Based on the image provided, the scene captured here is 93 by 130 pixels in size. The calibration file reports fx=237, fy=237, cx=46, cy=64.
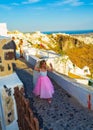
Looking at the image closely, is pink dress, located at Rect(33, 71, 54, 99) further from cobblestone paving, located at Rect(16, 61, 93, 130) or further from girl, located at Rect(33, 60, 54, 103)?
cobblestone paving, located at Rect(16, 61, 93, 130)

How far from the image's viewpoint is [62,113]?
6957 millimetres

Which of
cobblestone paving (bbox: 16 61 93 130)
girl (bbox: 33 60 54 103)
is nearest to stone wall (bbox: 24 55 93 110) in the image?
cobblestone paving (bbox: 16 61 93 130)

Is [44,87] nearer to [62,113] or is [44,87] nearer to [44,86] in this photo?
[44,86]

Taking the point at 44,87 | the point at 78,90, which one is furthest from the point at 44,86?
the point at 78,90

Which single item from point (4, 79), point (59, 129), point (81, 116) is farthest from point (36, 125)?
point (81, 116)

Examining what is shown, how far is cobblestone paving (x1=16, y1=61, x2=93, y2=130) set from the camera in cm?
625

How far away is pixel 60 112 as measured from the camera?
702cm

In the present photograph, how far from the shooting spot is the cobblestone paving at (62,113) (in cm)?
625

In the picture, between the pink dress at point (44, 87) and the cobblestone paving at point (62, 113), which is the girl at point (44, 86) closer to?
the pink dress at point (44, 87)

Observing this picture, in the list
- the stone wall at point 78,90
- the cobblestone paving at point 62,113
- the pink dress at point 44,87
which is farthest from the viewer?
the pink dress at point 44,87

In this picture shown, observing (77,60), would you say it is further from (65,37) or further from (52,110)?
(52,110)

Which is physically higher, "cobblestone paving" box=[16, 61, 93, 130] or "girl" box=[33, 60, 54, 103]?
"girl" box=[33, 60, 54, 103]

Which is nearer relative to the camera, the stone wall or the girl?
the stone wall

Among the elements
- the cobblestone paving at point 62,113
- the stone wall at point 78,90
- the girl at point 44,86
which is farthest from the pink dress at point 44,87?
the stone wall at point 78,90
